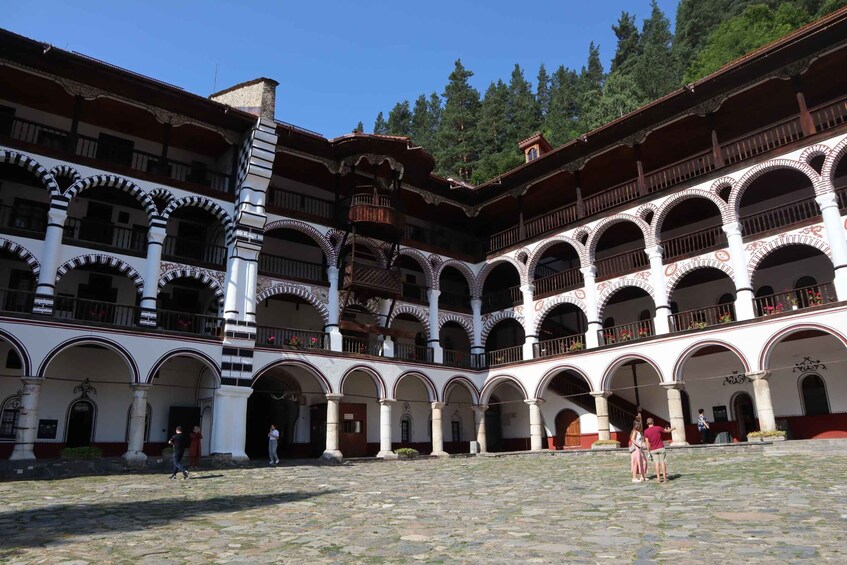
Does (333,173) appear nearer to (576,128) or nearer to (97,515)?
(97,515)

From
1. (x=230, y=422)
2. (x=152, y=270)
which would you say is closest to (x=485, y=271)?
(x=230, y=422)

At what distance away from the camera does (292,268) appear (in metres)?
24.4

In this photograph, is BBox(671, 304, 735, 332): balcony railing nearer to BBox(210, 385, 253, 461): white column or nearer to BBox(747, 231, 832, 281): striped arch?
BBox(747, 231, 832, 281): striped arch

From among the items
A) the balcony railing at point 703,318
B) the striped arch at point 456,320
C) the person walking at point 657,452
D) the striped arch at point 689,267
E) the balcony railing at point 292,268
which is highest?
the balcony railing at point 292,268

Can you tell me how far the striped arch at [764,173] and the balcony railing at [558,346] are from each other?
7537 mm

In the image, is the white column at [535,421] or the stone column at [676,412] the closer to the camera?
the stone column at [676,412]

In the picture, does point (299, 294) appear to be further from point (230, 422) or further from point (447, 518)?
point (447, 518)

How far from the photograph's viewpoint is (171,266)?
2011 centimetres

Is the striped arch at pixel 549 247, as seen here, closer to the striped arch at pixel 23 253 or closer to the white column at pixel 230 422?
the white column at pixel 230 422

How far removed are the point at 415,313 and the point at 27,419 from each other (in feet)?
46.4

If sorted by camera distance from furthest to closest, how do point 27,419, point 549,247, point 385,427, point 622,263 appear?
point 549,247, point 622,263, point 385,427, point 27,419

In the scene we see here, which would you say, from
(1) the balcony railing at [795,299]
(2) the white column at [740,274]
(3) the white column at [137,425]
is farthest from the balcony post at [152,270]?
(1) the balcony railing at [795,299]

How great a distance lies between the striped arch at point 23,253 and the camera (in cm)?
1761

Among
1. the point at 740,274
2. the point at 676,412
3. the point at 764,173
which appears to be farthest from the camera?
the point at 676,412
